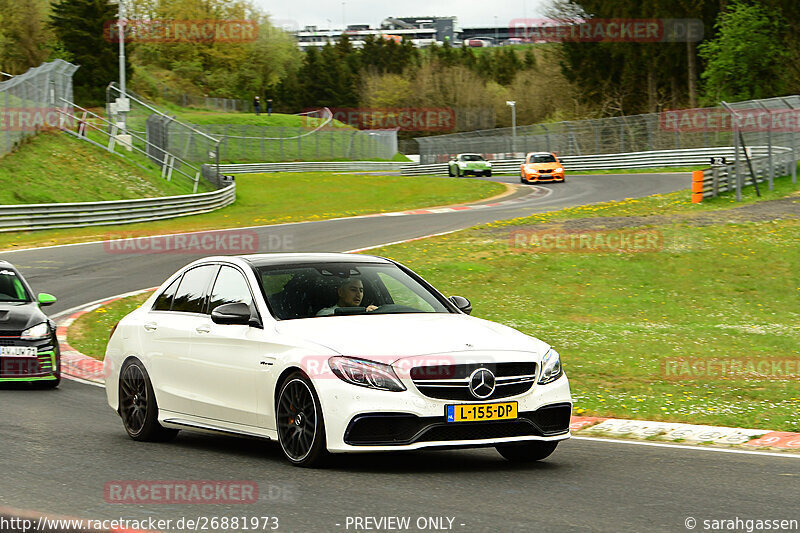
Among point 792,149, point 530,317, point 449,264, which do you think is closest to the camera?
point 530,317

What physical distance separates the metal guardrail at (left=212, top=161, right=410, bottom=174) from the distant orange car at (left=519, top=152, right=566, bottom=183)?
28.7 meters

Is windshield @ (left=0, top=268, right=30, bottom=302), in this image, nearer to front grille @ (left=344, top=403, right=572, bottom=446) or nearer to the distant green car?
front grille @ (left=344, top=403, right=572, bottom=446)

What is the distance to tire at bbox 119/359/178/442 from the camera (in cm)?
934

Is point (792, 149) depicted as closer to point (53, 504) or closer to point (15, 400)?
point (15, 400)

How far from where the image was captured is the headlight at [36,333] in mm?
13289

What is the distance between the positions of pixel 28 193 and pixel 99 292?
16492mm

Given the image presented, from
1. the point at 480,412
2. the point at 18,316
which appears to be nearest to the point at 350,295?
the point at 480,412

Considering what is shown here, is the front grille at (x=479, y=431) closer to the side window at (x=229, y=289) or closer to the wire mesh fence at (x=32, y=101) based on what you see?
the side window at (x=229, y=289)

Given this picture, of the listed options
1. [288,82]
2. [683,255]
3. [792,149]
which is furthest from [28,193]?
[288,82]

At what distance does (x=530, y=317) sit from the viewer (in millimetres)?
19500

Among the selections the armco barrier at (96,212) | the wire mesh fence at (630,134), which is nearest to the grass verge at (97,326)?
the armco barrier at (96,212)

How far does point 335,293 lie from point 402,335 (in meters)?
1.08

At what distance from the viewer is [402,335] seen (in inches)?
301

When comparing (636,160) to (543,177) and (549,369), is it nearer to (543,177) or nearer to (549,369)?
(543,177)
